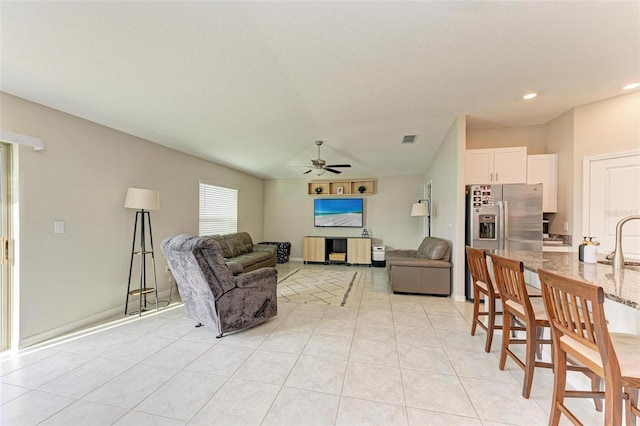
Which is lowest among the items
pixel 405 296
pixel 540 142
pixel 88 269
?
pixel 405 296

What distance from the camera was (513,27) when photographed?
1959 mm

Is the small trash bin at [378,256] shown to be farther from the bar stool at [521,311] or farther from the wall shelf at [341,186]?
the bar stool at [521,311]

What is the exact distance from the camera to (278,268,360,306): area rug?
13.3 feet

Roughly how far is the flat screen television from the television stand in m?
0.52

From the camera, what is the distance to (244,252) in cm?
587

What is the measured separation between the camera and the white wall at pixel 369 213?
7.12m

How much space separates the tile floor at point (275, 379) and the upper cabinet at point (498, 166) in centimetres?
233

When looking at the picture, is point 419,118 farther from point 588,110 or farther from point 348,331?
point 348,331

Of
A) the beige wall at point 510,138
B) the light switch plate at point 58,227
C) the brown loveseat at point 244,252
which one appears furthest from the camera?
the brown loveseat at point 244,252

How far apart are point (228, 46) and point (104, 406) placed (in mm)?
2888

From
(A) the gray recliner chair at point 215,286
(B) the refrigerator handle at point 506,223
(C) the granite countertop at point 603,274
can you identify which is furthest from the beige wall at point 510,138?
(A) the gray recliner chair at point 215,286

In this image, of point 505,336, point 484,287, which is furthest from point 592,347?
point 484,287

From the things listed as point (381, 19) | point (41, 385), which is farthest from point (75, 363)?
point (381, 19)

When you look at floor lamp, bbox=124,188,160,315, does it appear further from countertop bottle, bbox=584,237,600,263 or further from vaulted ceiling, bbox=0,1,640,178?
countertop bottle, bbox=584,237,600,263
